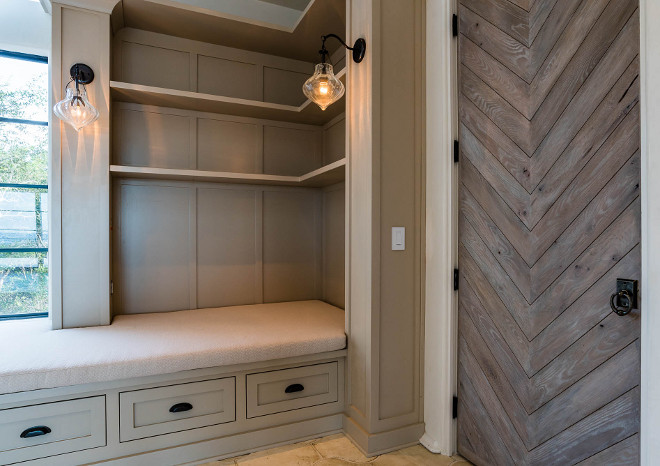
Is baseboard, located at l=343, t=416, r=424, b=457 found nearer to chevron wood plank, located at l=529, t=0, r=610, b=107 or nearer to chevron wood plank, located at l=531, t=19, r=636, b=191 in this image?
chevron wood plank, located at l=531, t=19, r=636, b=191

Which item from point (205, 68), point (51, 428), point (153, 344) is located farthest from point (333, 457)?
point (205, 68)

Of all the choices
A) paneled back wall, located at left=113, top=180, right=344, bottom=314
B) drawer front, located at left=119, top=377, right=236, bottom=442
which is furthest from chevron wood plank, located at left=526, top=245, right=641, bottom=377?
paneled back wall, located at left=113, top=180, right=344, bottom=314

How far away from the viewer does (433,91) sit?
203 centimetres

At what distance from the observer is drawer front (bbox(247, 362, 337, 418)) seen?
199 cm

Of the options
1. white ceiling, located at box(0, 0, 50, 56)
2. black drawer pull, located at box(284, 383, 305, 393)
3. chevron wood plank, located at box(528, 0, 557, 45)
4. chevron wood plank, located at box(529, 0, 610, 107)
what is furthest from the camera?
white ceiling, located at box(0, 0, 50, 56)

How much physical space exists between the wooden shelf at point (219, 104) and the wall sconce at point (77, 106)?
0.17 metres

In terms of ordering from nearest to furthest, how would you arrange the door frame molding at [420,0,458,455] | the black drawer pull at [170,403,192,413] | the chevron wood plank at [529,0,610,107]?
the chevron wood plank at [529,0,610,107], the black drawer pull at [170,403,192,413], the door frame molding at [420,0,458,455]

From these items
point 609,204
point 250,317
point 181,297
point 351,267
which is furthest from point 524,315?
point 181,297

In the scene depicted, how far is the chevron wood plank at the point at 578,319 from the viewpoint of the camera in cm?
129

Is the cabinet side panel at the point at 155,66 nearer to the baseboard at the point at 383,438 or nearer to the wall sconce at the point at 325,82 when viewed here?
the wall sconce at the point at 325,82

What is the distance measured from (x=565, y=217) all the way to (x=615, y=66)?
547 mm

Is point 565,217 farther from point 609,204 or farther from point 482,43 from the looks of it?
point 482,43
